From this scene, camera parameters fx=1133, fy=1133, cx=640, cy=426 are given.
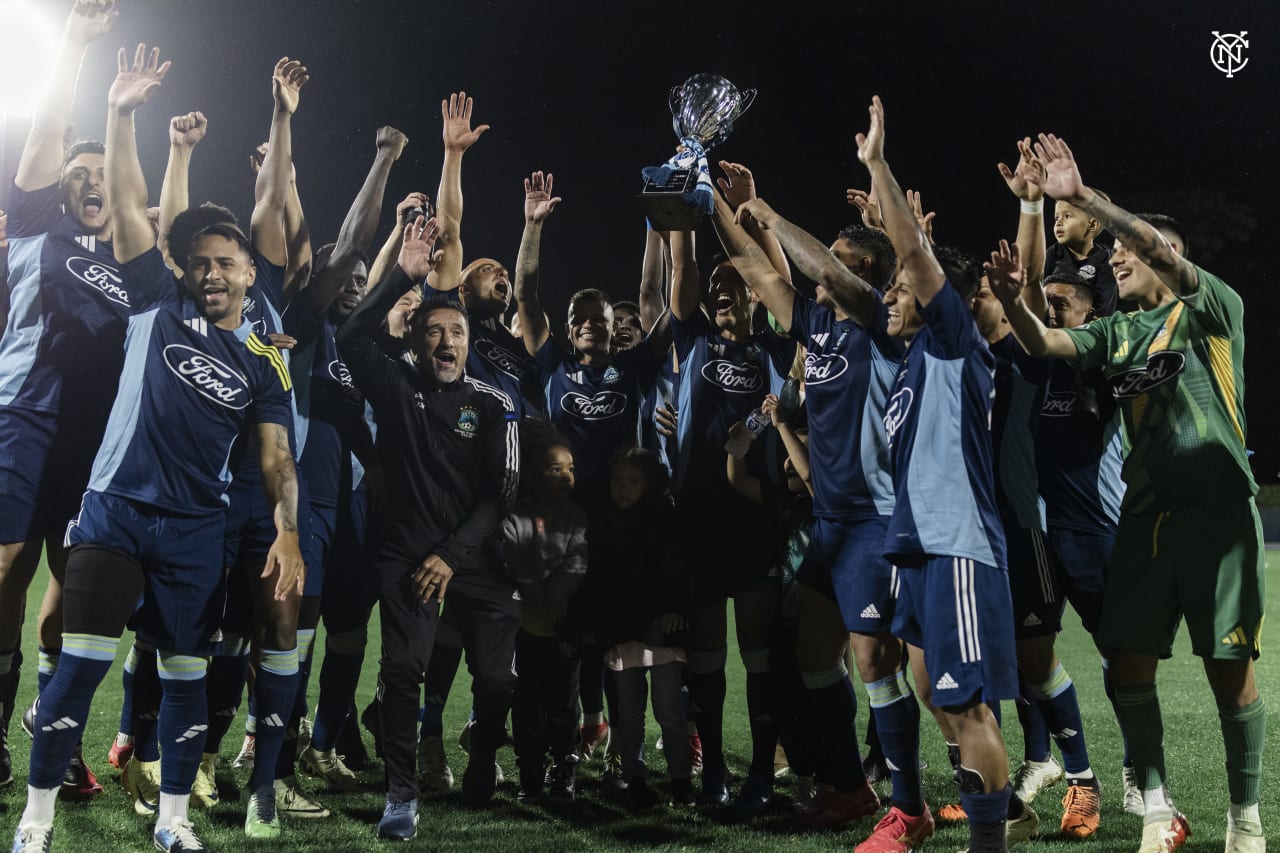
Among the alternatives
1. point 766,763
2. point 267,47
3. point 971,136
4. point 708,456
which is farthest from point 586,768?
point 971,136

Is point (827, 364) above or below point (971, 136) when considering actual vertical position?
below

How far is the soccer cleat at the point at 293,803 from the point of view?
4.21m

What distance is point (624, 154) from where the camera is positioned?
17.4 meters

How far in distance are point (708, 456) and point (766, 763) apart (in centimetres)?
125

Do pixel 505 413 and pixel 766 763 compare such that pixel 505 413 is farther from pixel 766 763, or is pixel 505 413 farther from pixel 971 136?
pixel 971 136

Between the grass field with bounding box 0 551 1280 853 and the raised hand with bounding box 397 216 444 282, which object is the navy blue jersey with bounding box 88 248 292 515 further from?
the grass field with bounding box 0 551 1280 853

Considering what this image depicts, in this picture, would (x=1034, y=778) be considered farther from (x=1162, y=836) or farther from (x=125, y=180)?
(x=125, y=180)

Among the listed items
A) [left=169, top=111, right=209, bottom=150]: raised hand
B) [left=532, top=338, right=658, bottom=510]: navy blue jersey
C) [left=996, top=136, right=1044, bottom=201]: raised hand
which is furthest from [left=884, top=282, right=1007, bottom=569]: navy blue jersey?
[left=169, top=111, right=209, bottom=150]: raised hand

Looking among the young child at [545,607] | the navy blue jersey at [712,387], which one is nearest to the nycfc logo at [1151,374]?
the navy blue jersey at [712,387]

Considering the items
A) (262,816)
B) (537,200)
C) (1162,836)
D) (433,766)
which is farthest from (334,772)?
(1162,836)

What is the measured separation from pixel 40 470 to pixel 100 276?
0.77 metres

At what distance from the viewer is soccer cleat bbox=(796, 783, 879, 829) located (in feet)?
13.5

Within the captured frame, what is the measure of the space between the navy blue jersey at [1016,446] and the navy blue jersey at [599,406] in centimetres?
161

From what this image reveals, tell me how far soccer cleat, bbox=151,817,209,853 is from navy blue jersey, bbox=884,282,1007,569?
235 cm
